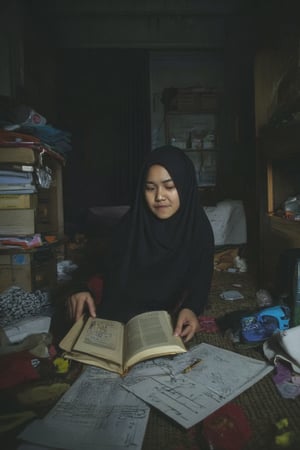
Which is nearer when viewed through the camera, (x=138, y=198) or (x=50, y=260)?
(x=138, y=198)

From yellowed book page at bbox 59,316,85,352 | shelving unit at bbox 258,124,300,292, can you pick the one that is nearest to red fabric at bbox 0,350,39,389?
yellowed book page at bbox 59,316,85,352

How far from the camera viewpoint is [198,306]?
1.25 m

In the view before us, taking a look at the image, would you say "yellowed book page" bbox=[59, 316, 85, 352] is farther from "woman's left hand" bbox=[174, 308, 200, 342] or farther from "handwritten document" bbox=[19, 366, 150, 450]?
"woman's left hand" bbox=[174, 308, 200, 342]

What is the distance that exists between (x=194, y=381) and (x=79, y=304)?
445 millimetres

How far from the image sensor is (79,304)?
44.3 inches

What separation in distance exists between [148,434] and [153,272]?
26.7 inches

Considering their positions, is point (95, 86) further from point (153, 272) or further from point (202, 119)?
point (153, 272)

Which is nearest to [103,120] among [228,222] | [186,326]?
[228,222]

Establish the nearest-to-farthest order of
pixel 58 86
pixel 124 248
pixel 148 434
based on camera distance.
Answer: pixel 148 434 < pixel 124 248 < pixel 58 86

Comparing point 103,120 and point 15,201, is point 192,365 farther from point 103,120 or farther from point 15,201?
point 103,120

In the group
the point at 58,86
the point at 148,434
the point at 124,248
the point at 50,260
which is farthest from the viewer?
the point at 58,86

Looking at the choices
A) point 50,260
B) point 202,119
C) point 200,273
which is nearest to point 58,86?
point 202,119

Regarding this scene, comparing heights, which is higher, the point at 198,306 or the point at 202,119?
the point at 202,119

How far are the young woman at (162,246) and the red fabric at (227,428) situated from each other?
51 cm
